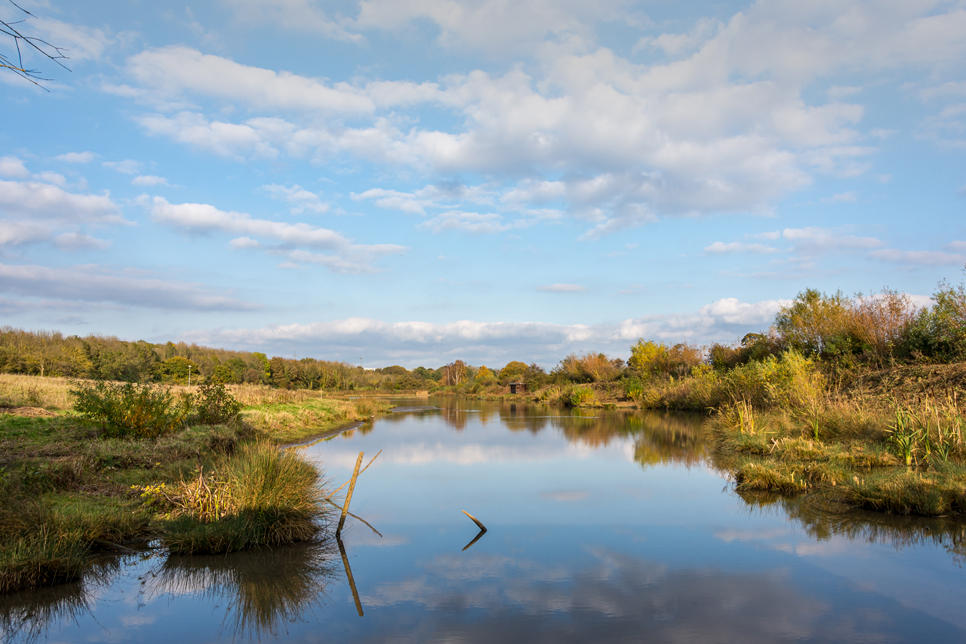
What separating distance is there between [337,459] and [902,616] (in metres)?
13.2

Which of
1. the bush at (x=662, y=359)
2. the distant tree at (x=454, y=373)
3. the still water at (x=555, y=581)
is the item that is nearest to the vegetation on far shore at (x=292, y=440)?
the still water at (x=555, y=581)

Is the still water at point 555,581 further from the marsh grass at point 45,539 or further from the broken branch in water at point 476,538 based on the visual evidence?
the marsh grass at point 45,539

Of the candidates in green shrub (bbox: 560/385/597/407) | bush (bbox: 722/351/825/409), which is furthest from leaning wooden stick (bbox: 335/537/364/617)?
→ green shrub (bbox: 560/385/597/407)

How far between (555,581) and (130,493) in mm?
6943

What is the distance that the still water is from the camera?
16.5 feet

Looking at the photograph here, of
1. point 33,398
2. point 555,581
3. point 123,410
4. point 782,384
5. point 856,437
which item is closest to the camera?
point 555,581

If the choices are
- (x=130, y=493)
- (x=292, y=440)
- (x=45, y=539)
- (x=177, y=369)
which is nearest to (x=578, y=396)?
(x=292, y=440)

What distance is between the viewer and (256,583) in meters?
6.10

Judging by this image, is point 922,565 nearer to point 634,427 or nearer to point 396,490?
point 396,490

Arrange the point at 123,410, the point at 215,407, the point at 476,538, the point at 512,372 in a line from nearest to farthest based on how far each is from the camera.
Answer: the point at 476,538
the point at 123,410
the point at 215,407
the point at 512,372

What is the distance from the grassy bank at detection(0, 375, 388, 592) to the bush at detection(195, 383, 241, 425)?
3044mm

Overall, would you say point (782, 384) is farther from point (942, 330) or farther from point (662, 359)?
point (662, 359)

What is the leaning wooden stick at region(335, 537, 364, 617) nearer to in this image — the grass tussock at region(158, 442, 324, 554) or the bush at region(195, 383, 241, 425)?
the grass tussock at region(158, 442, 324, 554)

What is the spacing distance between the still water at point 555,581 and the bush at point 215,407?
8.27m
